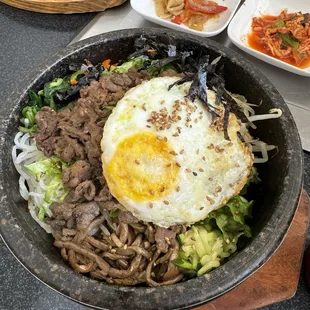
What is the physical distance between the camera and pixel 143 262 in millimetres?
1532

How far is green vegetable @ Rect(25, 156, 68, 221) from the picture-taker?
1.62 meters

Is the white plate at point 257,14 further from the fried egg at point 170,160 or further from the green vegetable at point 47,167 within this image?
the green vegetable at point 47,167

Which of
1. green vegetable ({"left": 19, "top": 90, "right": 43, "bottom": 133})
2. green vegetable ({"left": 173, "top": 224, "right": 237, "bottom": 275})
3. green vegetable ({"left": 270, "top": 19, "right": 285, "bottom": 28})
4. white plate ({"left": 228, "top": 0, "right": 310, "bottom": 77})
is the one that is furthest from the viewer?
green vegetable ({"left": 270, "top": 19, "right": 285, "bottom": 28})

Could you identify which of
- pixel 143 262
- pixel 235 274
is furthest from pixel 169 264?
pixel 235 274

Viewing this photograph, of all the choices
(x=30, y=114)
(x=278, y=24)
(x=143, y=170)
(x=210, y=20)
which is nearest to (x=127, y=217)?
(x=143, y=170)

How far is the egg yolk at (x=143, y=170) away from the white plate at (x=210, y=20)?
4.12 feet

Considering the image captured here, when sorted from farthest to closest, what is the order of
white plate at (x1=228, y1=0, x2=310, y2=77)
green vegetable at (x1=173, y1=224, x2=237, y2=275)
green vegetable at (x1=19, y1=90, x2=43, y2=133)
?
white plate at (x1=228, y1=0, x2=310, y2=77) → green vegetable at (x1=19, y1=90, x2=43, y2=133) → green vegetable at (x1=173, y1=224, x2=237, y2=275)

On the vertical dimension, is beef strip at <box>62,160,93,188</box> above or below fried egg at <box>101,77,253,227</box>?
below

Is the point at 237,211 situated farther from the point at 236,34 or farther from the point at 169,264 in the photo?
the point at 236,34

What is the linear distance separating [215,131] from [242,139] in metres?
0.16

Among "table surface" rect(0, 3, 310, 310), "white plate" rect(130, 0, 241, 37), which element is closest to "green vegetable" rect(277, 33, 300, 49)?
"white plate" rect(130, 0, 241, 37)

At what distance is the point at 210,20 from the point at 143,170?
61.3 inches

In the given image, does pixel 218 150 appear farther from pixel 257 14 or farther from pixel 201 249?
pixel 257 14

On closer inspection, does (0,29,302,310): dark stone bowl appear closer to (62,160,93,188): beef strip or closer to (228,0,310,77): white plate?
(62,160,93,188): beef strip
